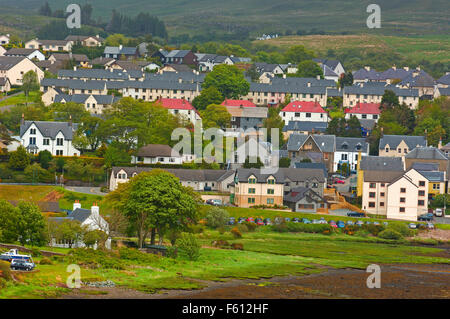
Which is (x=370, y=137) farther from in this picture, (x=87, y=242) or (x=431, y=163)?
(x=87, y=242)

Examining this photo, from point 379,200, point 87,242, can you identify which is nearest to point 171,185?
point 87,242

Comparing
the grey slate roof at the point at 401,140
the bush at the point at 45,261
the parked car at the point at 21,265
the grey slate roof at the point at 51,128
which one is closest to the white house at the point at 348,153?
the grey slate roof at the point at 401,140

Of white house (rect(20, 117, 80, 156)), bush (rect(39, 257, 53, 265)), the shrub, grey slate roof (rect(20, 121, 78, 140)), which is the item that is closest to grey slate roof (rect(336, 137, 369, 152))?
white house (rect(20, 117, 80, 156))

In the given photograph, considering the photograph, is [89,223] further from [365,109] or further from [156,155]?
[365,109]

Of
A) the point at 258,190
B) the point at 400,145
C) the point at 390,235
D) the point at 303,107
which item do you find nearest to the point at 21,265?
the point at 390,235

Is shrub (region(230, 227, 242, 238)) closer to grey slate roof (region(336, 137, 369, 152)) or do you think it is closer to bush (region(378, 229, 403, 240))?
bush (region(378, 229, 403, 240))
